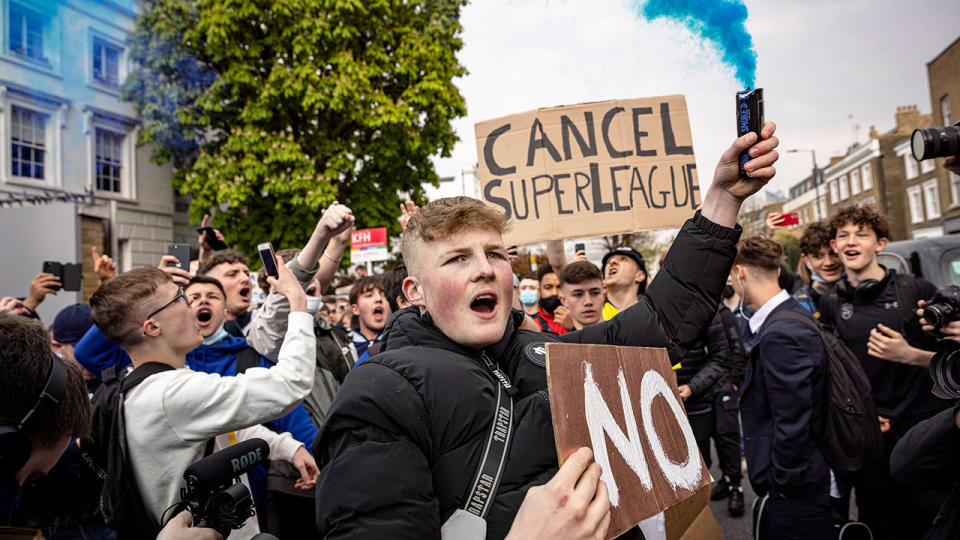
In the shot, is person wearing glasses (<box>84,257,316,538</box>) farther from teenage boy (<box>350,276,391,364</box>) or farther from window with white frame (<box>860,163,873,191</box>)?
window with white frame (<box>860,163,873,191</box>)

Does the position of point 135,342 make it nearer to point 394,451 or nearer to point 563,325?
point 394,451

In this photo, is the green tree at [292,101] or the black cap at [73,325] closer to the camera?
the black cap at [73,325]

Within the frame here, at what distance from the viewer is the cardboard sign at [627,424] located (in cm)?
127

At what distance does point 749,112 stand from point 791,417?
1837mm

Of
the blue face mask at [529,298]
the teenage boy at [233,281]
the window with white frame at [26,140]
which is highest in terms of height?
the window with white frame at [26,140]

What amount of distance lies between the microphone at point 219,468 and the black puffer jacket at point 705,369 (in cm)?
384

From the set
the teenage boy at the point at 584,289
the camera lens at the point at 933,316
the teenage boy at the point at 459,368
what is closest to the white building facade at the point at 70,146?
the teenage boy at the point at 584,289

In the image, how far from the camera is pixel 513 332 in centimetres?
177

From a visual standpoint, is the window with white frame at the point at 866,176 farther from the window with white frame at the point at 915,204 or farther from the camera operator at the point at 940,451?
the camera operator at the point at 940,451

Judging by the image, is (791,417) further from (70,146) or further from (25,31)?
(70,146)

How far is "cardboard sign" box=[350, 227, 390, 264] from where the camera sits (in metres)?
12.1

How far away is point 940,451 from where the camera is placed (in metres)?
1.73

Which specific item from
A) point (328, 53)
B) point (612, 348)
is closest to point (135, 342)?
point (612, 348)

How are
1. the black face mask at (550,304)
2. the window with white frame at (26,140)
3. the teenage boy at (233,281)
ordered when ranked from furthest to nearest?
the window with white frame at (26,140) < the black face mask at (550,304) < the teenage boy at (233,281)
